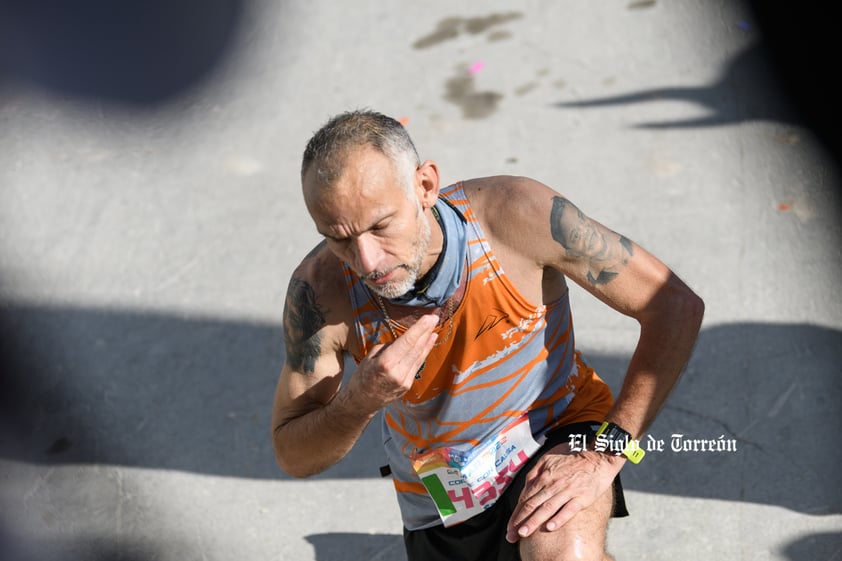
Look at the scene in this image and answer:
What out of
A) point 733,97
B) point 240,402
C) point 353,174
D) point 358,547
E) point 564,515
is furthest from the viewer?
point 733,97

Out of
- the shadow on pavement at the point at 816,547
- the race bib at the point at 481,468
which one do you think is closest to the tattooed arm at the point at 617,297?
the race bib at the point at 481,468

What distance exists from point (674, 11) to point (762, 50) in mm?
582

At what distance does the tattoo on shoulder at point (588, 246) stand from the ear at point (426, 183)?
0.32 meters

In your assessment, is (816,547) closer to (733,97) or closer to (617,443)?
(617,443)

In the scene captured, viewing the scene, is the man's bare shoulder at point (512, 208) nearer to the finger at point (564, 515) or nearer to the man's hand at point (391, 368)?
the man's hand at point (391, 368)

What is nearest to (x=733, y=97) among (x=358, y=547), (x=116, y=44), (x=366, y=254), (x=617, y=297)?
(x=617, y=297)

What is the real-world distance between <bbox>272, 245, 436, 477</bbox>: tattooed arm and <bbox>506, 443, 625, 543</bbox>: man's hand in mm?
437

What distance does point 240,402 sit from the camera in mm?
3785

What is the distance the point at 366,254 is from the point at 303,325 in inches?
14.6

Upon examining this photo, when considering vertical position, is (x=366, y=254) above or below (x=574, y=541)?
above

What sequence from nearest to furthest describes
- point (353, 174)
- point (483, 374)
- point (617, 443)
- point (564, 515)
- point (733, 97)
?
1. point (353, 174)
2. point (564, 515)
3. point (617, 443)
4. point (483, 374)
5. point (733, 97)

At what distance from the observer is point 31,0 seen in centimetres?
638

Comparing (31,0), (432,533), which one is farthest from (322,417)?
(31,0)

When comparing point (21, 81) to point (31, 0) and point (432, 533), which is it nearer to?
point (31, 0)
